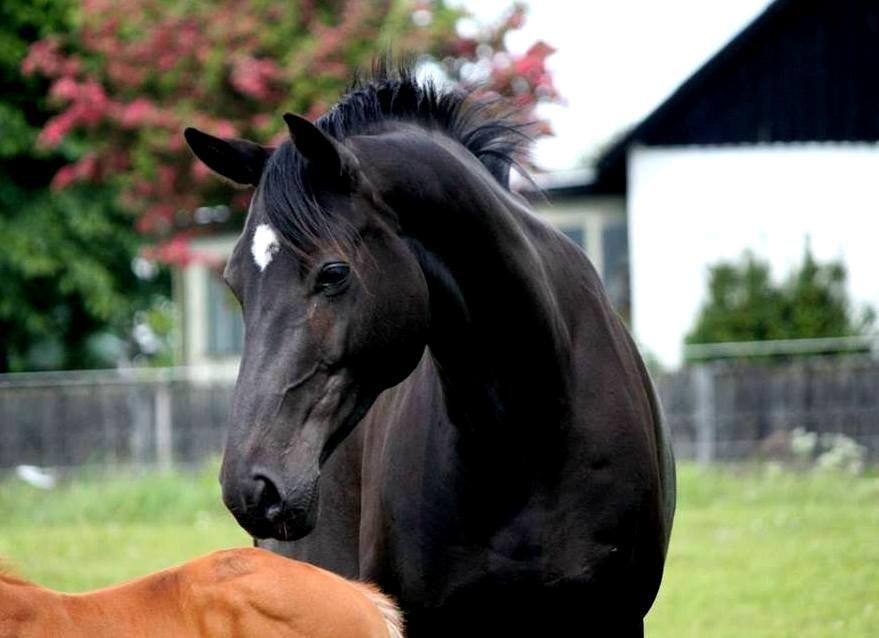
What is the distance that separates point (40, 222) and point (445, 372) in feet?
56.5

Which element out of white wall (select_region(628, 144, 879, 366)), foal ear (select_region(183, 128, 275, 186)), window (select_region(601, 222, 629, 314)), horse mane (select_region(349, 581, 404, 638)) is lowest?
window (select_region(601, 222, 629, 314))

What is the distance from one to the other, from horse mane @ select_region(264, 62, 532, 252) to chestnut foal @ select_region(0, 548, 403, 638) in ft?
2.70

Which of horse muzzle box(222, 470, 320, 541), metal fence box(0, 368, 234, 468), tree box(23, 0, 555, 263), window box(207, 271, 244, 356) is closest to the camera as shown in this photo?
horse muzzle box(222, 470, 320, 541)

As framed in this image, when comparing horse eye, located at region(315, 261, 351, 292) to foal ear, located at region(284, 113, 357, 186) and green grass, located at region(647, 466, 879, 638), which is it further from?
green grass, located at region(647, 466, 879, 638)

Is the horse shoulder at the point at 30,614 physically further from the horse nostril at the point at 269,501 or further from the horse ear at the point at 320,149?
the horse ear at the point at 320,149

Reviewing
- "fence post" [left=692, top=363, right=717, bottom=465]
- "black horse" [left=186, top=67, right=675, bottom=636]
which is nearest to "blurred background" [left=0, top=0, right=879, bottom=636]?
"fence post" [left=692, top=363, right=717, bottom=465]

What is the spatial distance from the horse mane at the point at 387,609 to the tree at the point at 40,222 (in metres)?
16.1

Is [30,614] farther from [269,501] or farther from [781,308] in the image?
[781,308]

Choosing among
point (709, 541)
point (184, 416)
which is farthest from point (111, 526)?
point (709, 541)

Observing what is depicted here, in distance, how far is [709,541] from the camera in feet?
32.8

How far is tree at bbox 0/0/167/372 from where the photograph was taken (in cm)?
1964

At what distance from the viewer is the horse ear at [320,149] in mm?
3125

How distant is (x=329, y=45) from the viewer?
14.7 meters

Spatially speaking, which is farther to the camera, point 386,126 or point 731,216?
point 731,216
